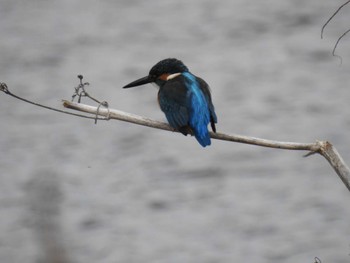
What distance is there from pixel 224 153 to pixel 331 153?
290 centimetres

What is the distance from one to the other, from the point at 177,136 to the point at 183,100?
2.36 meters

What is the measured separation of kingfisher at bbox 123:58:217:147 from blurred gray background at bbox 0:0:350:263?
754 mm

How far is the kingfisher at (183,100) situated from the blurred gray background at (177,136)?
754 millimetres

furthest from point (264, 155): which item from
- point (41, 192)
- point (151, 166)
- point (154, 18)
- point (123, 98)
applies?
point (41, 192)

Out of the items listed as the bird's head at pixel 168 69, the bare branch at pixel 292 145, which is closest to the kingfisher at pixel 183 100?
the bird's head at pixel 168 69

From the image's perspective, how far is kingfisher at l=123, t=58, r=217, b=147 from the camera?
3.10 m

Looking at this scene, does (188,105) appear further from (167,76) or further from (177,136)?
(177,136)

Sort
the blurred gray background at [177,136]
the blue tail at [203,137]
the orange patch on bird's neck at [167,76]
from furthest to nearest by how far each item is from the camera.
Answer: the blurred gray background at [177,136]
the orange patch on bird's neck at [167,76]
the blue tail at [203,137]

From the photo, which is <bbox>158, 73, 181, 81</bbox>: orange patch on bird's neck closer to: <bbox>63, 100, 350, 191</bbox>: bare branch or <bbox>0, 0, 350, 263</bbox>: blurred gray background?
<bbox>63, 100, 350, 191</bbox>: bare branch

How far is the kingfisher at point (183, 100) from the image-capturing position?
10.2 ft

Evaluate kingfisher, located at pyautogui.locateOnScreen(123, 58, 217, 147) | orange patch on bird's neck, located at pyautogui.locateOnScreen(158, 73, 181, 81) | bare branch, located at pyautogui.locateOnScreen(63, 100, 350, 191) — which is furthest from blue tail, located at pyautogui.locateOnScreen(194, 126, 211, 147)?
orange patch on bird's neck, located at pyautogui.locateOnScreen(158, 73, 181, 81)

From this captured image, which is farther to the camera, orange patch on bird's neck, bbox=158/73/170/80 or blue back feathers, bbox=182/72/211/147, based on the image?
orange patch on bird's neck, bbox=158/73/170/80

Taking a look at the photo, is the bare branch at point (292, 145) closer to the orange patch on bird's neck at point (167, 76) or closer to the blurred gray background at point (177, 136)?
the orange patch on bird's neck at point (167, 76)

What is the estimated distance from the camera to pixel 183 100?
10.6 ft
